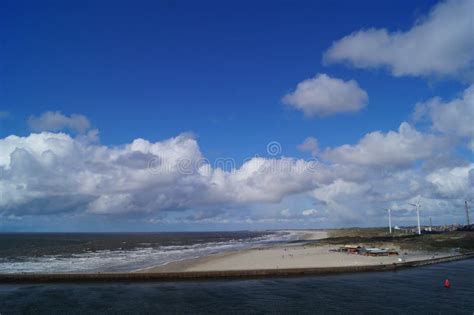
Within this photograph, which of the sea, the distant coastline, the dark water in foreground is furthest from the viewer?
the distant coastline

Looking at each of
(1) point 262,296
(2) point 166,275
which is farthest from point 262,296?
(2) point 166,275

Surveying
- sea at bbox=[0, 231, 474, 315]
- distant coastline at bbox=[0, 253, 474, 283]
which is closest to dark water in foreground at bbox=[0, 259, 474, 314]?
sea at bbox=[0, 231, 474, 315]

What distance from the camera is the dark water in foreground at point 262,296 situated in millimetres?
39906

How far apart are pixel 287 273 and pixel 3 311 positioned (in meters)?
39.3

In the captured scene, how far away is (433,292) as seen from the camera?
47000mm

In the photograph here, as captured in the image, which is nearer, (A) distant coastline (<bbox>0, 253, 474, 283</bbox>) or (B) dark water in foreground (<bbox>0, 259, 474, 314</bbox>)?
(B) dark water in foreground (<bbox>0, 259, 474, 314</bbox>)

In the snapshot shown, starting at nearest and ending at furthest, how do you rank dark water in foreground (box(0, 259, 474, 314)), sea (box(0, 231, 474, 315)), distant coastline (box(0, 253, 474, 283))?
sea (box(0, 231, 474, 315)) → dark water in foreground (box(0, 259, 474, 314)) → distant coastline (box(0, 253, 474, 283))

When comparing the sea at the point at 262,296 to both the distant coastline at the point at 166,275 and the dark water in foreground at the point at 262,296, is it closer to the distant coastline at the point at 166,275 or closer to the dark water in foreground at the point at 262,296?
the dark water in foreground at the point at 262,296

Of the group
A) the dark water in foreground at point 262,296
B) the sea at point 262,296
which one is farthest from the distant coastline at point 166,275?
the dark water in foreground at point 262,296

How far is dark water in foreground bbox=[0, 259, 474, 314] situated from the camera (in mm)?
39906

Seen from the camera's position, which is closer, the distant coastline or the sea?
the sea

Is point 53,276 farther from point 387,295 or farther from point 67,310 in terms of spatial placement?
point 387,295

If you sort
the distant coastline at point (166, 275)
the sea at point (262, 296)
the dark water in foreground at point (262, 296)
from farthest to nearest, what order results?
the distant coastline at point (166, 275), the dark water in foreground at point (262, 296), the sea at point (262, 296)

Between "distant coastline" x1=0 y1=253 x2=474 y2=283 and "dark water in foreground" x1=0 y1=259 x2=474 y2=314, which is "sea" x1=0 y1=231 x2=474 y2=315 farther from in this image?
"distant coastline" x1=0 y1=253 x2=474 y2=283
